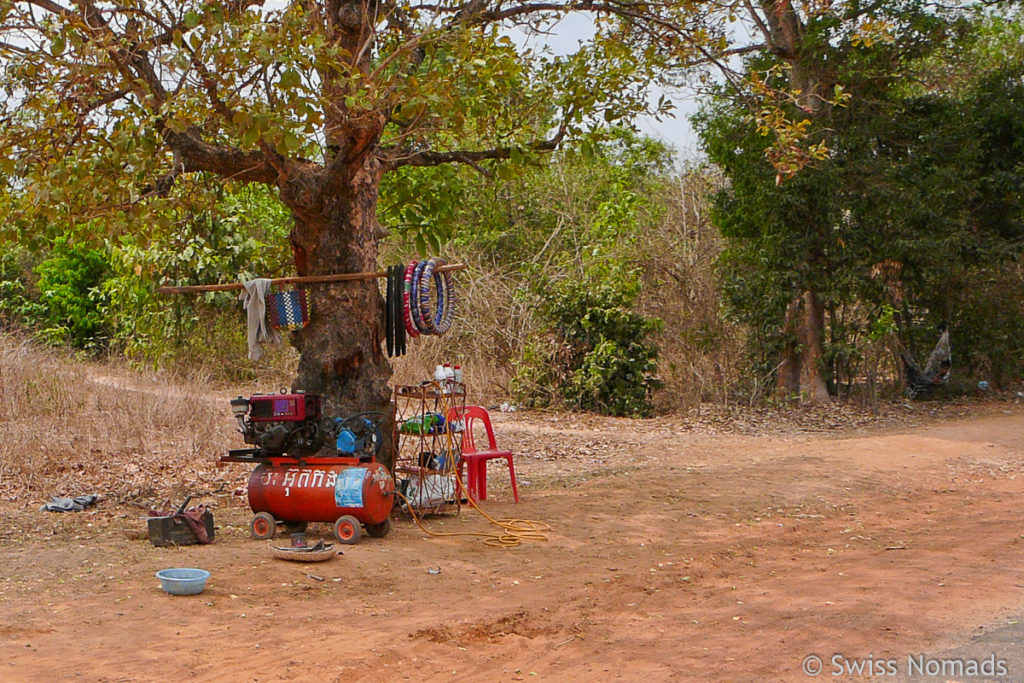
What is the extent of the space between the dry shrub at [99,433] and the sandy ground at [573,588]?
73 centimetres

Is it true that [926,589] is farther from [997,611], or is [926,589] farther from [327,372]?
[327,372]

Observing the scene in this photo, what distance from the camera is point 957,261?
558 inches

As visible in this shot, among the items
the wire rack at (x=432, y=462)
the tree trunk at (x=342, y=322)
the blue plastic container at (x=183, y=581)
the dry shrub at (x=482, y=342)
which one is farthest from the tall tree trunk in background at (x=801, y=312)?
the blue plastic container at (x=183, y=581)

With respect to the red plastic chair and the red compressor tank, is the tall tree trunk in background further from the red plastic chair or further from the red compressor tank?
the red compressor tank

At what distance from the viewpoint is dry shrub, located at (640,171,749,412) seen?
14.9 metres

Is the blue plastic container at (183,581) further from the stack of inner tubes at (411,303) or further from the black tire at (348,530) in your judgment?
the stack of inner tubes at (411,303)

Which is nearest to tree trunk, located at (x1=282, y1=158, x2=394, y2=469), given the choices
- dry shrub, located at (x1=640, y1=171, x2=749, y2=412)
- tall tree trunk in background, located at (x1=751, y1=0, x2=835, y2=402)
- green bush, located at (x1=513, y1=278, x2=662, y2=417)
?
green bush, located at (x1=513, y1=278, x2=662, y2=417)

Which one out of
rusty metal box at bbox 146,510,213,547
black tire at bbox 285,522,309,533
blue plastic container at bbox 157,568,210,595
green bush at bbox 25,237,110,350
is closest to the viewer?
blue plastic container at bbox 157,568,210,595

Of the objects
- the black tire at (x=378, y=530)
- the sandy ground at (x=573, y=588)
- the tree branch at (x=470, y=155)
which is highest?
the tree branch at (x=470, y=155)

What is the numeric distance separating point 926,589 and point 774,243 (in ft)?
28.3

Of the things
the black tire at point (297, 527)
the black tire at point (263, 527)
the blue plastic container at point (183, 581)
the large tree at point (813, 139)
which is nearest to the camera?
the blue plastic container at point (183, 581)

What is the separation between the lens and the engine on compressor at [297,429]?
22.7 ft

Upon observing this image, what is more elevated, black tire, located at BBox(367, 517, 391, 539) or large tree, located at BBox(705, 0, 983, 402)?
large tree, located at BBox(705, 0, 983, 402)

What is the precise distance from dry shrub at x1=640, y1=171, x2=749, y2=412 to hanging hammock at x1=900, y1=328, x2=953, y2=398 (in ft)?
7.93
